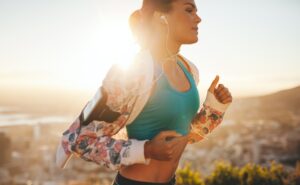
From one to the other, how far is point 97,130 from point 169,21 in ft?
2.21

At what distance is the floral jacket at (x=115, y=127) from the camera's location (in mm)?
1720

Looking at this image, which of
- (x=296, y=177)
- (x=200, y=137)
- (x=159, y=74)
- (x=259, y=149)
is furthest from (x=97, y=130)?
(x=259, y=149)

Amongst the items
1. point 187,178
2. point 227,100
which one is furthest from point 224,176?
point 227,100

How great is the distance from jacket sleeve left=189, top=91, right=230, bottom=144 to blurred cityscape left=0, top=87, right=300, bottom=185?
2751cm

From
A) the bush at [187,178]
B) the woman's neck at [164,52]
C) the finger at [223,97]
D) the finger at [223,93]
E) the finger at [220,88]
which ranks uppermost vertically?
the woman's neck at [164,52]

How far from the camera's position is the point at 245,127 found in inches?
2758

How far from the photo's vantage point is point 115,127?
181cm

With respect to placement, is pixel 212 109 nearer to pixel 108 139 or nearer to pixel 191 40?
pixel 191 40

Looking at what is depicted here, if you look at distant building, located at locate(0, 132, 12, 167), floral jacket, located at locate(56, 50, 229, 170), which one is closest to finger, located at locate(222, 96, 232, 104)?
floral jacket, located at locate(56, 50, 229, 170)

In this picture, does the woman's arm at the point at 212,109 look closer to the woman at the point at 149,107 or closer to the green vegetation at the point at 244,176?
the woman at the point at 149,107

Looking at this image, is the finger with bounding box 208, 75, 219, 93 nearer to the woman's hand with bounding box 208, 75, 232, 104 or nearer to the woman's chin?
the woman's hand with bounding box 208, 75, 232, 104

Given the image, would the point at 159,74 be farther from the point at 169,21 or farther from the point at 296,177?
the point at 296,177

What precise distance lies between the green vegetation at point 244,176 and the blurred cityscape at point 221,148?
21688mm

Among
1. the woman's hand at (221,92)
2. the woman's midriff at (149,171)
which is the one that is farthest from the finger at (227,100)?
the woman's midriff at (149,171)
